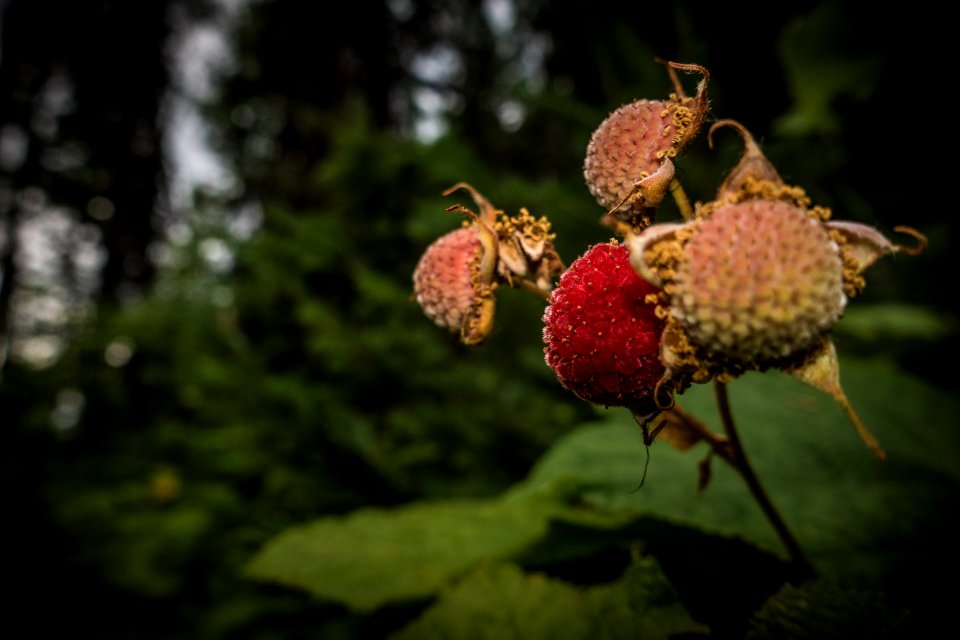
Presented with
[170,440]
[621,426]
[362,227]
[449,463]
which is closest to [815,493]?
[621,426]

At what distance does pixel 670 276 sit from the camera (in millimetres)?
474

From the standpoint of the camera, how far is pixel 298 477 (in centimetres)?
225

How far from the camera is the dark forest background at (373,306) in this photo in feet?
6.56

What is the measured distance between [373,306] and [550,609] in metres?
1.62

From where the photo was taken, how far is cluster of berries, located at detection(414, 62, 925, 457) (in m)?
0.42

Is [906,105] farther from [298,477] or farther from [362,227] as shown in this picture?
[298,477]

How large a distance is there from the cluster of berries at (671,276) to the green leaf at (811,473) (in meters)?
0.36

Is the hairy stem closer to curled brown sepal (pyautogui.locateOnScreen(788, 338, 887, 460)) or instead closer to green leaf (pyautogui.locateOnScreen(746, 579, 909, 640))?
curled brown sepal (pyautogui.locateOnScreen(788, 338, 887, 460))

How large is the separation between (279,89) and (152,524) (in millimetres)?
3671

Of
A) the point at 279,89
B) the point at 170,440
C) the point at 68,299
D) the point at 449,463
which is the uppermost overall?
the point at 68,299

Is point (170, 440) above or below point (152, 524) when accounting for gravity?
above

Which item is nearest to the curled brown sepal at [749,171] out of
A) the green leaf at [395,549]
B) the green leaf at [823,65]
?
the green leaf at [395,549]

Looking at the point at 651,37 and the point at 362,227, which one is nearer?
the point at 651,37

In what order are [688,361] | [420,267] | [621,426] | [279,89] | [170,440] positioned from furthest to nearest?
[279,89] → [170,440] → [621,426] → [420,267] → [688,361]
